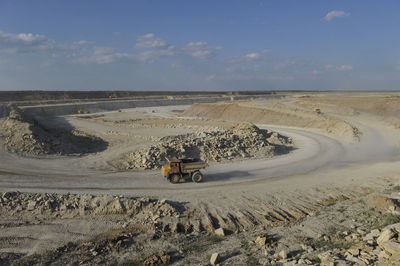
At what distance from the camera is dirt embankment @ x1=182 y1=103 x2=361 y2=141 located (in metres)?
44.1

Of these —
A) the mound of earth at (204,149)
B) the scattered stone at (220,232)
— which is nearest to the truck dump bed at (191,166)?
the mound of earth at (204,149)

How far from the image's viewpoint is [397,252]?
440 inches

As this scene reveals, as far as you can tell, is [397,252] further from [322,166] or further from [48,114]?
[48,114]

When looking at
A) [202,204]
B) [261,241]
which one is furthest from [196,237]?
[202,204]

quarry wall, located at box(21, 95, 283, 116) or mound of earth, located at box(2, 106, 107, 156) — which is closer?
mound of earth, located at box(2, 106, 107, 156)

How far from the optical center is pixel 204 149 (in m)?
28.8

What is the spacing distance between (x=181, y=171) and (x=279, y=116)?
135ft

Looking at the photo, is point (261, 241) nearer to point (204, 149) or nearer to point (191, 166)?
point (191, 166)

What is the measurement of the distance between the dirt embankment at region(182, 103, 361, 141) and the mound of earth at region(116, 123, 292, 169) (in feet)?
47.9

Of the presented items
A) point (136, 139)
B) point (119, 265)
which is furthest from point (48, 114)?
point (119, 265)

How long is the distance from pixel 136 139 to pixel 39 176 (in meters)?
13.4

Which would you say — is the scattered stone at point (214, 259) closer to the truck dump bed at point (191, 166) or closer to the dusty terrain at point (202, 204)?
the dusty terrain at point (202, 204)

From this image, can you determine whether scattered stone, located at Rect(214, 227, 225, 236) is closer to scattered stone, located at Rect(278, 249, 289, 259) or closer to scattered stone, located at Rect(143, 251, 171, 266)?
scattered stone, located at Rect(143, 251, 171, 266)

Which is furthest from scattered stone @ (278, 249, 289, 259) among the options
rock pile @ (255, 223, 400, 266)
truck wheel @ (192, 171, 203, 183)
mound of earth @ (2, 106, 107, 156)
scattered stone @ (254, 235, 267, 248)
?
mound of earth @ (2, 106, 107, 156)
